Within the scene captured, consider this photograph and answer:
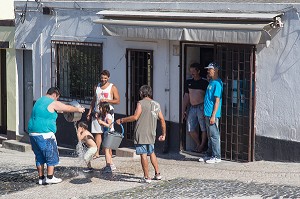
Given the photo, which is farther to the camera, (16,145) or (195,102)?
(16,145)

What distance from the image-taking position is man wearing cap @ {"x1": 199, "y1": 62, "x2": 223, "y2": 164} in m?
13.3

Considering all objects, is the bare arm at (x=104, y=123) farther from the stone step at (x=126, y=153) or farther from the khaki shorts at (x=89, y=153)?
the stone step at (x=126, y=153)

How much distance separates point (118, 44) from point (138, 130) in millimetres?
4118

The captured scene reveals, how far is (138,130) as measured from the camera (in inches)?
470

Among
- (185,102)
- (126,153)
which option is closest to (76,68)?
(126,153)

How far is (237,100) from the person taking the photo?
13.5 m

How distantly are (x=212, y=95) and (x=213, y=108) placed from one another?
0.75 feet

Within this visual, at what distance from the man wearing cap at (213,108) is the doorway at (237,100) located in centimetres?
20

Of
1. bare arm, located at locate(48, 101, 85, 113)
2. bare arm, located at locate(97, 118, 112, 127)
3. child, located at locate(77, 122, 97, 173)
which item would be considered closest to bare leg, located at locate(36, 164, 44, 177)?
child, located at locate(77, 122, 97, 173)

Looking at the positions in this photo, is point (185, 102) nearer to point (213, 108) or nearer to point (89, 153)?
point (213, 108)

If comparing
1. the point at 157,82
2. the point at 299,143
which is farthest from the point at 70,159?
the point at 299,143

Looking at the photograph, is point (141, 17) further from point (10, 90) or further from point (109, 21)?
point (10, 90)

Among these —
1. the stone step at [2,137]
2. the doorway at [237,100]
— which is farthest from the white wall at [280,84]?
the stone step at [2,137]

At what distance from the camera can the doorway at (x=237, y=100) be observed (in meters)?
13.3
